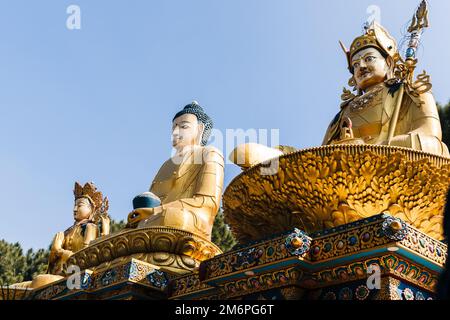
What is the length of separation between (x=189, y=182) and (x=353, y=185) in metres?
2.43

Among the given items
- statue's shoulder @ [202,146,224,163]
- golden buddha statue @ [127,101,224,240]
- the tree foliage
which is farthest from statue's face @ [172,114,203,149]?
the tree foliage

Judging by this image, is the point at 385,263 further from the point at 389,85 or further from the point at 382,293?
the point at 389,85

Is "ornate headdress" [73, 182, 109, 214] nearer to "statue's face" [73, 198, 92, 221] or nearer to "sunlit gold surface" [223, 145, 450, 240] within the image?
"statue's face" [73, 198, 92, 221]

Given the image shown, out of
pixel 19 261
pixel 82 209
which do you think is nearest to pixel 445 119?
pixel 82 209

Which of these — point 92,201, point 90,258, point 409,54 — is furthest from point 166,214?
point 92,201

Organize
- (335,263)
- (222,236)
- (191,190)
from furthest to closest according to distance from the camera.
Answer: (222,236) → (191,190) → (335,263)

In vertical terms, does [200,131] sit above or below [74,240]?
above

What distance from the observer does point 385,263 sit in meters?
3.28

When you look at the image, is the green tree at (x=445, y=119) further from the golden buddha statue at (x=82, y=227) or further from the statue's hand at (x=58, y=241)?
the statue's hand at (x=58, y=241)

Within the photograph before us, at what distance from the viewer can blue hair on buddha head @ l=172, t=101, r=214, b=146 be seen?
7.19 meters

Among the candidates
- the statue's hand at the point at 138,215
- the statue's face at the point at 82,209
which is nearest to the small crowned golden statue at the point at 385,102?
the statue's hand at the point at 138,215

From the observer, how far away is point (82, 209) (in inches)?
318

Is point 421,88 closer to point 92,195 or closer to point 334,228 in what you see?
point 334,228

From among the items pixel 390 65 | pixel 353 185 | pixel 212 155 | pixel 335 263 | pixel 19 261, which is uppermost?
pixel 19 261
